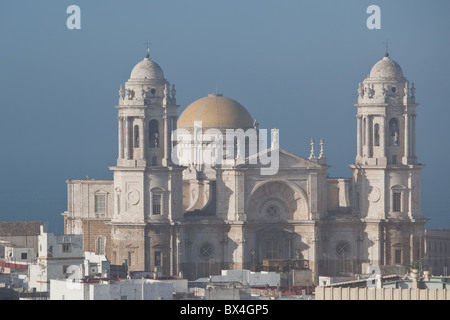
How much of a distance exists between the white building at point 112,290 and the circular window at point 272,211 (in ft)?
106

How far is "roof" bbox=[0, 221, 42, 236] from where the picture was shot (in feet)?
532

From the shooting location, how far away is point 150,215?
147 m

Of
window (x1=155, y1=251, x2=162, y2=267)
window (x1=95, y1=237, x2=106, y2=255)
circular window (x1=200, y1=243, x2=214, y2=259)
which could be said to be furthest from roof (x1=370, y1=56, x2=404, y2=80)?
window (x1=95, y1=237, x2=106, y2=255)

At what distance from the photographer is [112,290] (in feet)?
373

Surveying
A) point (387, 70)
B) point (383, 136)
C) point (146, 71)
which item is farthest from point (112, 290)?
point (387, 70)

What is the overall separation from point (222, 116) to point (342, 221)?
15.5 m

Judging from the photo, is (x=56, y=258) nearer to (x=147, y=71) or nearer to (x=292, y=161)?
(x=147, y=71)

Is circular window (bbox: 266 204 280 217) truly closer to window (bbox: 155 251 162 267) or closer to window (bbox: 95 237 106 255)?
window (bbox: 155 251 162 267)

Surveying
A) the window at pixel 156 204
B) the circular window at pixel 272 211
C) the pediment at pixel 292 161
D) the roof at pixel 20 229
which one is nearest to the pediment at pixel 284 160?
the pediment at pixel 292 161

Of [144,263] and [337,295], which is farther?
[144,263]

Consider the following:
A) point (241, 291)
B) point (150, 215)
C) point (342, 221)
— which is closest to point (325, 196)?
point (342, 221)

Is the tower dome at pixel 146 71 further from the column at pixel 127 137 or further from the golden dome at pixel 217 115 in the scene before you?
the golden dome at pixel 217 115
